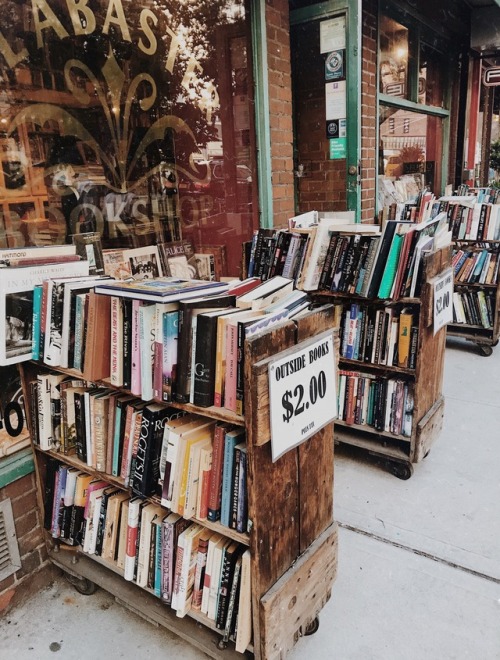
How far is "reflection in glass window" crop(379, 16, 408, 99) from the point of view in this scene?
16.4ft

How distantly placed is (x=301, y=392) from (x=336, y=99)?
10.3 feet

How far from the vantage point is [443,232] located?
2.92 m

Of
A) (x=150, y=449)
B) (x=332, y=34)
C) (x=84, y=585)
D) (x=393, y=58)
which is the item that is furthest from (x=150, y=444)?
(x=393, y=58)

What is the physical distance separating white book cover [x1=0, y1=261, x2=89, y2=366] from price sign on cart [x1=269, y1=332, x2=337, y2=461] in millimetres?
1113

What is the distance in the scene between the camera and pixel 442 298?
2.74m

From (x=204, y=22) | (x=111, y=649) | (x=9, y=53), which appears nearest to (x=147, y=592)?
(x=111, y=649)

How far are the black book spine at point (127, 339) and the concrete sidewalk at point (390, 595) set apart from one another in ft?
3.60

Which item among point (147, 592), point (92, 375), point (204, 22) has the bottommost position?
point (147, 592)

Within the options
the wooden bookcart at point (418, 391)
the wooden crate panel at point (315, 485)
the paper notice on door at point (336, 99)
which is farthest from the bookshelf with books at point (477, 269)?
the wooden crate panel at point (315, 485)

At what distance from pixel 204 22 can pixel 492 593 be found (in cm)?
367

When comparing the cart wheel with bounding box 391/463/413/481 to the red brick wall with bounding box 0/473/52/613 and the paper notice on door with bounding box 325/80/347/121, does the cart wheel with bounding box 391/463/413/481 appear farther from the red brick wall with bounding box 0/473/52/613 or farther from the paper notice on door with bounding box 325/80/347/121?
the paper notice on door with bounding box 325/80/347/121

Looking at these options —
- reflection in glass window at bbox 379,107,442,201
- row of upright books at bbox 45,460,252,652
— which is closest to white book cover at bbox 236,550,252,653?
row of upright books at bbox 45,460,252,652

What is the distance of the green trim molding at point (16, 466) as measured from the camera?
2.14m

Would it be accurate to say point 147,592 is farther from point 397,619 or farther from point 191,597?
point 397,619
